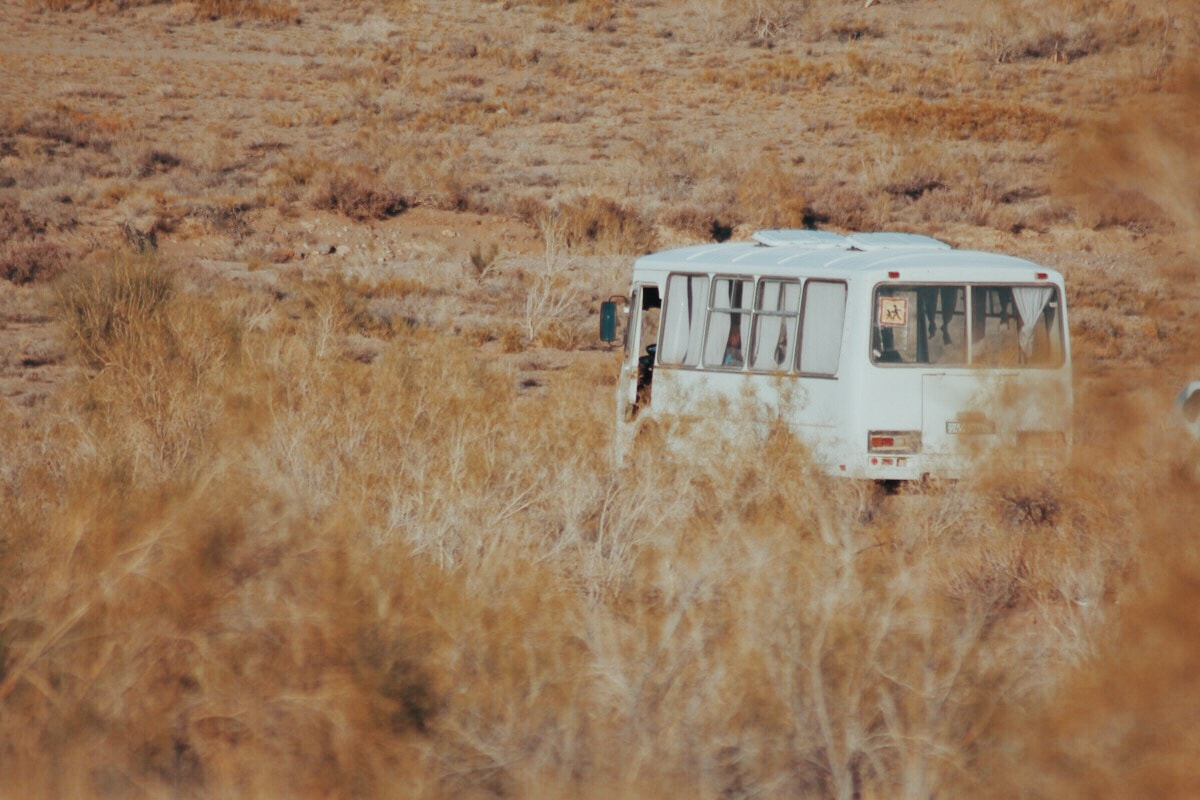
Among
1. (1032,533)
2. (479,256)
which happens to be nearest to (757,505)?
(1032,533)

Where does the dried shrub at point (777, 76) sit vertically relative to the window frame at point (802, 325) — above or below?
above

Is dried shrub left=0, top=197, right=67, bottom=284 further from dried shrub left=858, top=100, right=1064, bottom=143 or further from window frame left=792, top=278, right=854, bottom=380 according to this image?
dried shrub left=858, top=100, right=1064, bottom=143

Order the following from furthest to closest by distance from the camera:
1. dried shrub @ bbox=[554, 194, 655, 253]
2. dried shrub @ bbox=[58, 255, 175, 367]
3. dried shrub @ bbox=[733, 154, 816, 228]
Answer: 1. dried shrub @ bbox=[733, 154, 816, 228]
2. dried shrub @ bbox=[554, 194, 655, 253]
3. dried shrub @ bbox=[58, 255, 175, 367]

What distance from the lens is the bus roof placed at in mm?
9648

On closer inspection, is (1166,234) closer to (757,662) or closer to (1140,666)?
(1140,666)

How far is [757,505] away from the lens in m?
7.87

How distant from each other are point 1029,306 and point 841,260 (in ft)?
4.70

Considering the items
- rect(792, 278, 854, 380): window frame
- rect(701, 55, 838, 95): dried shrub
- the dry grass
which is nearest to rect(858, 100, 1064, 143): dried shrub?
rect(701, 55, 838, 95): dried shrub

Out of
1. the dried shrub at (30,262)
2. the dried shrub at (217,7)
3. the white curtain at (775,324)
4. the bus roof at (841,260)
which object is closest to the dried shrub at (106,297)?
the dried shrub at (30,262)

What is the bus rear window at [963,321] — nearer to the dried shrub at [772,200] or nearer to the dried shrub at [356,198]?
the dried shrub at [772,200]

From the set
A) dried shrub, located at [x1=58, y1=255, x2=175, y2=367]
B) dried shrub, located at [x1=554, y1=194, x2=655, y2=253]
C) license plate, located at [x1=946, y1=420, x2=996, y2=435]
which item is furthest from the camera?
dried shrub, located at [x1=554, y1=194, x2=655, y2=253]

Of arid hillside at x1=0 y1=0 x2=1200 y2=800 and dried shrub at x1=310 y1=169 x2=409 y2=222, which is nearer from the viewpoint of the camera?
arid hillside at x1=0 y1=0 x2=1200 y2=800

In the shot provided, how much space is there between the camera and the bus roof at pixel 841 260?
9.65 meters

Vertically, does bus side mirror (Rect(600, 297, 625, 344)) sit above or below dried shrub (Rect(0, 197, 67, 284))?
above
